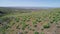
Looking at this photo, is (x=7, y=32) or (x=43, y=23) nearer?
(x=43, y=23)

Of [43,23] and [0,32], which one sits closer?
[43,23]

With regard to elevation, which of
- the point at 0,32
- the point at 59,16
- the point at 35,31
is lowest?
the point at 0,32

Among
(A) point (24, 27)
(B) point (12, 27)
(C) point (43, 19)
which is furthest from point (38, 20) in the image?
(B) point (12, 27)

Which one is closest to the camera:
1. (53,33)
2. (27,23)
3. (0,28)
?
(53,33)

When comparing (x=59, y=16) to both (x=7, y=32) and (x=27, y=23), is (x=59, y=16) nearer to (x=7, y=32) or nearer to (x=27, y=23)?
(x=27, y=23)

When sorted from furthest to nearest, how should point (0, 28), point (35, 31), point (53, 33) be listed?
point (0, 28)
point (35, 31)
point (53, 33)

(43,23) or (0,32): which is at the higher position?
(43,23)

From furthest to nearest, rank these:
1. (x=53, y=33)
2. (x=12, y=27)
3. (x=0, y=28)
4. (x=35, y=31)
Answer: (x=0, y=28) < (x=12, y=27) < (x=35, y=31) < (x=53, y=33)

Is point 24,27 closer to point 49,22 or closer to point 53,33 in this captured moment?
point 49,22

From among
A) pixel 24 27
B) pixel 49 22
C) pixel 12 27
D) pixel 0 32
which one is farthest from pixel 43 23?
pixel 0 32
